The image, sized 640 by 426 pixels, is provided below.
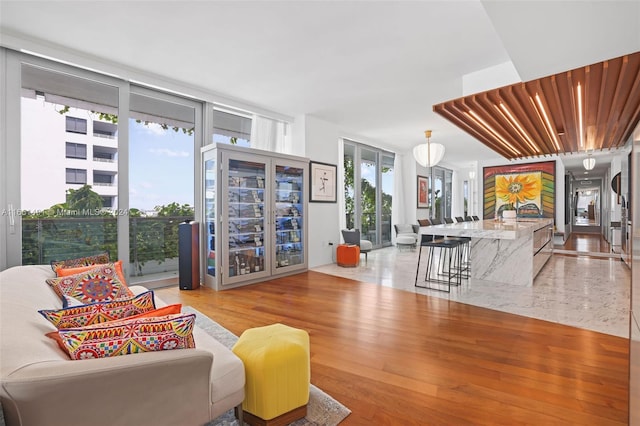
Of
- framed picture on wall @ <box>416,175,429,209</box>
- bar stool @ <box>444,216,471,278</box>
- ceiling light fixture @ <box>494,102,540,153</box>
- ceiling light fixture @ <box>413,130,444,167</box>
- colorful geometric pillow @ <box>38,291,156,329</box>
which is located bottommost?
bar stool @ <box>444,216,471,278</box>

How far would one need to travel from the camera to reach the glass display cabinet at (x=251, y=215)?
454 centimetres

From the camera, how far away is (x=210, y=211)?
188 inches

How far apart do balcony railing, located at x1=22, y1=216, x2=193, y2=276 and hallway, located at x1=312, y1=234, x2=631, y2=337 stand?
265cm

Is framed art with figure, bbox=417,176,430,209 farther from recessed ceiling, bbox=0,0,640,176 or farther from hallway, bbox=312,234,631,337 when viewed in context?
recessed ceiling, bbox=0,0,640,176

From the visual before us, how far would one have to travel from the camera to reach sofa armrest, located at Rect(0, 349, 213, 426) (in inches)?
36.9

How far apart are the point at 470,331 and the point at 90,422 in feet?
9.42

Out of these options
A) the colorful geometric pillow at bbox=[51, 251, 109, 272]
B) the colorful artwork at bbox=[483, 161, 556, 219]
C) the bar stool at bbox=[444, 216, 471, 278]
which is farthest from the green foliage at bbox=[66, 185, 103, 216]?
the colorful artwork at bbox=[483, 161, 556, 219]

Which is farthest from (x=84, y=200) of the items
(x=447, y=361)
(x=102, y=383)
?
(x=447, y=361)

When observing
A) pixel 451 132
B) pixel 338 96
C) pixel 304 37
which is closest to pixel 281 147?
pixel 338 96

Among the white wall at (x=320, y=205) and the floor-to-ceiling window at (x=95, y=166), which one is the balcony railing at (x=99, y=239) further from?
the white wall at (x=320, y=205)

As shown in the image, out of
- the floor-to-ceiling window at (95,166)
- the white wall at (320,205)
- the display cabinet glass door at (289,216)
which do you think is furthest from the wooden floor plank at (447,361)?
the white wall at (320,205)

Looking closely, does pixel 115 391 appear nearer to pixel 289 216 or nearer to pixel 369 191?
pixel 289 216

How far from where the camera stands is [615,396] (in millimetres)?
1917

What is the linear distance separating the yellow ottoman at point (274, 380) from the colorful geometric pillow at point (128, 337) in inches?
16.4
